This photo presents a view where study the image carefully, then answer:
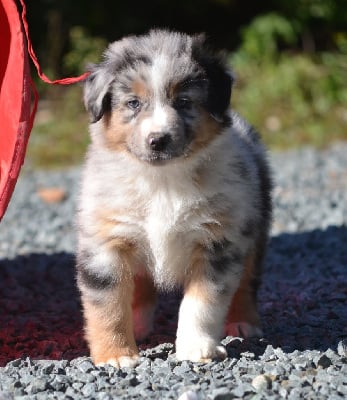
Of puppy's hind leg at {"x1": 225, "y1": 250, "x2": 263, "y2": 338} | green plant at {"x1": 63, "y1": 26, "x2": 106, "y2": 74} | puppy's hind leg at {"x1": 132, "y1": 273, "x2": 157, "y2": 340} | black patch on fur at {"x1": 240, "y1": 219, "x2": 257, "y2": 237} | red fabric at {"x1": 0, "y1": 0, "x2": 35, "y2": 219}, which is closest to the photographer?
black patch on fur at {"x1": 240, "y1": 219, "x2": 257, "y2": 237}

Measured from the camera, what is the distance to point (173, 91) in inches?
172

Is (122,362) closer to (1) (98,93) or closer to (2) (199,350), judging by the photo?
(2) (199,350)

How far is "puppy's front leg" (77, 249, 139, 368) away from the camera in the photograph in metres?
4.48

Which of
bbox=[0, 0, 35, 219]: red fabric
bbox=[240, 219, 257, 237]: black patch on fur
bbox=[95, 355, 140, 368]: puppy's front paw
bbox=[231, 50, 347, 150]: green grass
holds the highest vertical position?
bbox=[0, 0, 35, 219]: red fabric

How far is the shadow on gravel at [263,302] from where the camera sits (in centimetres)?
502

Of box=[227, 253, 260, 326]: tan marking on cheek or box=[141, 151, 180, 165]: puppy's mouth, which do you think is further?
box=[227, 253, 260, 326]: tan marking on cheek

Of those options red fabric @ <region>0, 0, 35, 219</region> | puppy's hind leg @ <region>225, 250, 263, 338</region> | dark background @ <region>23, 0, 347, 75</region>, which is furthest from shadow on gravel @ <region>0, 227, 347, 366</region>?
dark background @ <region>23, 0, 347, 75</region>

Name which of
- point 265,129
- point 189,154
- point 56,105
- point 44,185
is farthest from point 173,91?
point 56,105

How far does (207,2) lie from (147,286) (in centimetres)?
1005

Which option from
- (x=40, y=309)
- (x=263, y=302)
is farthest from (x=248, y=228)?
(x=40, y=309)

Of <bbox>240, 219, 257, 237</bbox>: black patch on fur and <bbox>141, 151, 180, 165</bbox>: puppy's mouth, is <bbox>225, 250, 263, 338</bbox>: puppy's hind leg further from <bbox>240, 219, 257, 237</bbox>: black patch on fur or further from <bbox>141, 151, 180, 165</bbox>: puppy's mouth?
<bbox>141, 151, 180, 165</bbox>: puppy's mouth

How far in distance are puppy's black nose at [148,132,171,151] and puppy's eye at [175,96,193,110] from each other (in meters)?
0.21

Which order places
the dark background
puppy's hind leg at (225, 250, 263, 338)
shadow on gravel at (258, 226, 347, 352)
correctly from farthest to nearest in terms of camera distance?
the dark background, puppy's hind leg at (225, 250, 263, 338), shadow on gravel at (258, 226, 347, 352)

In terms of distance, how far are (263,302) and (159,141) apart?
77.8 inches
